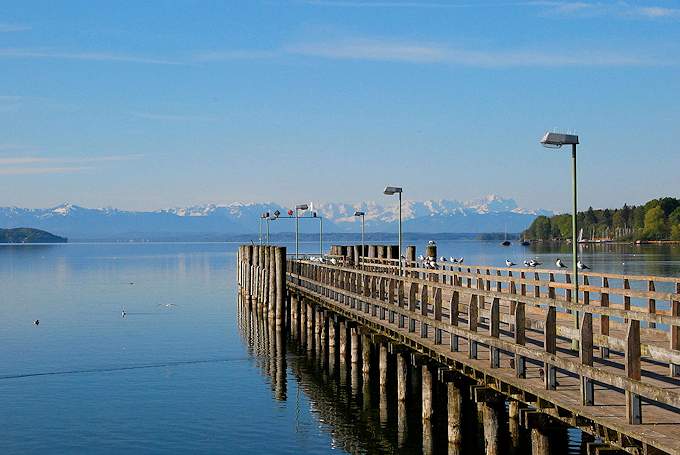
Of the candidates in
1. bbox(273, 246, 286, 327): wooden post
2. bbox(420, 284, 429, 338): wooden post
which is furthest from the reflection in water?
bbox(273, 246, 286, 327): wooden post

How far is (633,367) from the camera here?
12.5m

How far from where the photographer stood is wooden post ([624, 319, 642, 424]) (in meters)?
12.3

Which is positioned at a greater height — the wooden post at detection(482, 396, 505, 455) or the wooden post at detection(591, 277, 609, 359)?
the wooden post at detection(591, 277, 609, 359)

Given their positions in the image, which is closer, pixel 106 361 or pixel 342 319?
pixel 342 319

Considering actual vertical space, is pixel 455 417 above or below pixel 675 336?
below

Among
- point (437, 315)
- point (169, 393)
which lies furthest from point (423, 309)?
point (169, 393)

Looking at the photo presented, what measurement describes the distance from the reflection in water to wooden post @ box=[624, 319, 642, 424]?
334cm

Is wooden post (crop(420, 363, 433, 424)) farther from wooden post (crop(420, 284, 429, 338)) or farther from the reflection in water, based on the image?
wooden post (crop(420, 284, 429, 338))

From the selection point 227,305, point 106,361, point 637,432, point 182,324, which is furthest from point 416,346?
point 227,305

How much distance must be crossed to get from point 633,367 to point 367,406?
1604cm

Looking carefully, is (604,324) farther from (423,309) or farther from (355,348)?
(355,348)

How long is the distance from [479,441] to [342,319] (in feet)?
45.2

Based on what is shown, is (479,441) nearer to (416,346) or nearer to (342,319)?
(416,346)

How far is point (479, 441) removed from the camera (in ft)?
73.7
